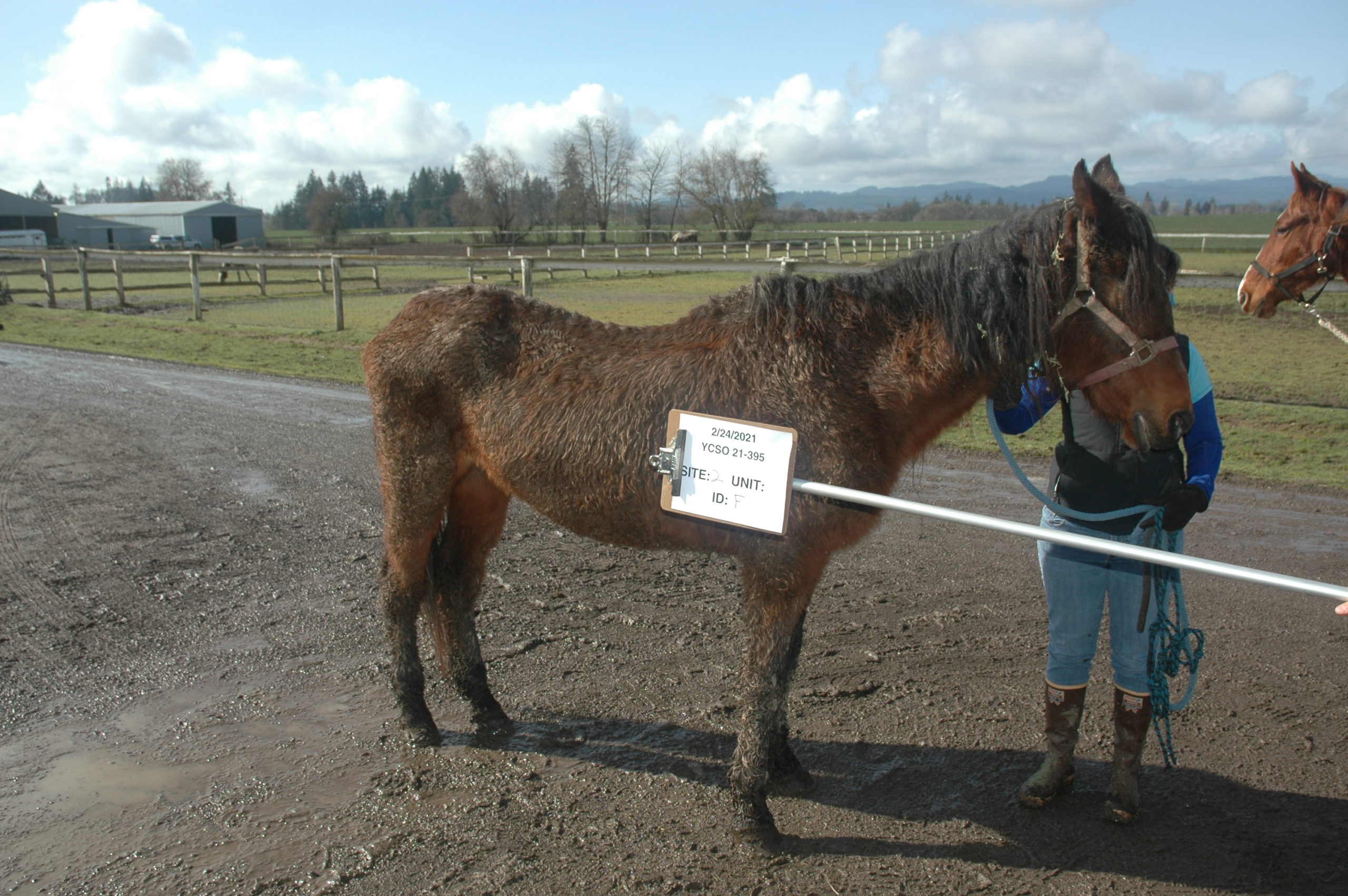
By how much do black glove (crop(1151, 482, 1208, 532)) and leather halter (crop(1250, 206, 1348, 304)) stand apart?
374 centimetres

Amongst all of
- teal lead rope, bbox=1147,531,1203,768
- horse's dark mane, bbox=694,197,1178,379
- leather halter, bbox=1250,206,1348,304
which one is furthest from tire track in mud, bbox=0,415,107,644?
leather halter, bbox=1250,206,1348,304

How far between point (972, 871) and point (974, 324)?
6.16ft

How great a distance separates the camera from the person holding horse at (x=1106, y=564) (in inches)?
115

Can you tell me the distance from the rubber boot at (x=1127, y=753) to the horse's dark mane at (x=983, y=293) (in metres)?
1.42

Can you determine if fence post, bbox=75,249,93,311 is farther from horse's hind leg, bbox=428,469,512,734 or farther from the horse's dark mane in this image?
Result: the horse's dark mane

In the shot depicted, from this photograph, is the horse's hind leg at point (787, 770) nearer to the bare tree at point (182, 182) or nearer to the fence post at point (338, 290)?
the fence post at point (338, 290)

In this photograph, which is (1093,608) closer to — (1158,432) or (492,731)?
Result: (1158,432)

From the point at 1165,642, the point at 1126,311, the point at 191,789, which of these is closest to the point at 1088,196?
the point at 1126,311

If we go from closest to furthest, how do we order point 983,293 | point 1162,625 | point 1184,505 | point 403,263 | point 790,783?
point 983,293 < point 1184,505 < point 1162,625 < point 790,783 < point 403,263

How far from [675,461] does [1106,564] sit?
1659mm

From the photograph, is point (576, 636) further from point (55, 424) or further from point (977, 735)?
point (55, 424)

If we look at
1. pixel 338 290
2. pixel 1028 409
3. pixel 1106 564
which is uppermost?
pixel 338 290

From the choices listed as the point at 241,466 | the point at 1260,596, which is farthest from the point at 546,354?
the point at 241,466

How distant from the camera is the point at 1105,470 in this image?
2963mm
